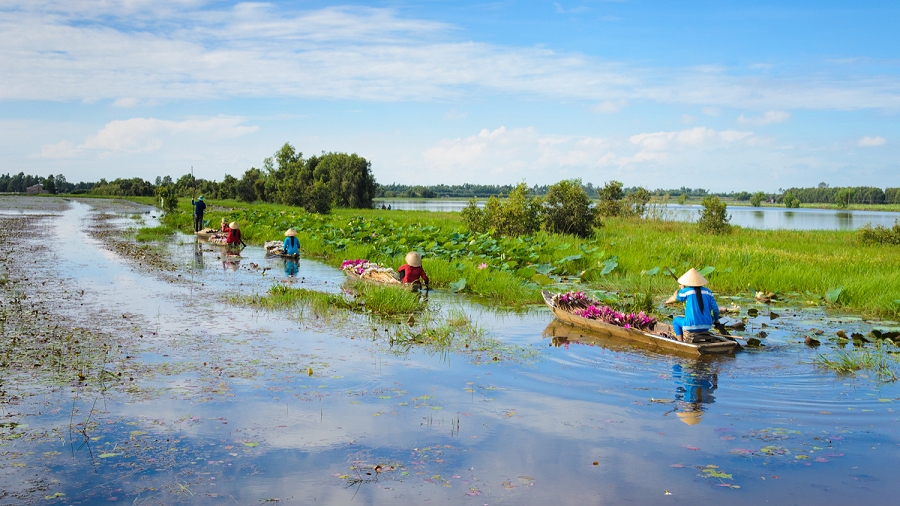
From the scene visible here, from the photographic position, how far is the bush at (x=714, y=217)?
28078 mm

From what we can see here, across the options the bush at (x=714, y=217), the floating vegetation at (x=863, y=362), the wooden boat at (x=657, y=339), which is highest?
the bush at (x=714, y=217)

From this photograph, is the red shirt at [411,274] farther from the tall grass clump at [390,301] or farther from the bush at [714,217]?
the bush at [714,217]

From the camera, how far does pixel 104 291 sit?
46.4 feet

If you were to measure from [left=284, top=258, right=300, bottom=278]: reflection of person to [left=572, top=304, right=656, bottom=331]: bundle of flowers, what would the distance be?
8852mm

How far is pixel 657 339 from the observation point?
9.67 meters

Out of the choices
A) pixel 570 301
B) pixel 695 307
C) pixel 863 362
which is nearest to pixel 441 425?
pixel 695 307

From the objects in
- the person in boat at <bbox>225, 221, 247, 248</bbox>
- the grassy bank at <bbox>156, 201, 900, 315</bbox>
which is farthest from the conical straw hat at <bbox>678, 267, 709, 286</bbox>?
the person in boat at <bbox>225, 221, 247, 248</bbox>

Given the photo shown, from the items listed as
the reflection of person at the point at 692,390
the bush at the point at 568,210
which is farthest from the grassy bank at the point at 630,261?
the reflection of person at the point at 692,390

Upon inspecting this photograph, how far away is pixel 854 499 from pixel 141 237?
88.3ft

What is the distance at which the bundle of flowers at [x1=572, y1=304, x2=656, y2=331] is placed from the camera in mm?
10109

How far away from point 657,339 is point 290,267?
12.1 m

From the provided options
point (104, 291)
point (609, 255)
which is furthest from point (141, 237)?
point (609, 255)

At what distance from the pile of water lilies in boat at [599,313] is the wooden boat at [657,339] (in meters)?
0.08

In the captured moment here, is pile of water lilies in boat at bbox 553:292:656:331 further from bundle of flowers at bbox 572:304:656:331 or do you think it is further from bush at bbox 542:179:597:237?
bush at bbox 542:179:597:237
